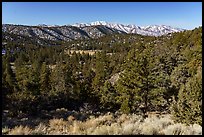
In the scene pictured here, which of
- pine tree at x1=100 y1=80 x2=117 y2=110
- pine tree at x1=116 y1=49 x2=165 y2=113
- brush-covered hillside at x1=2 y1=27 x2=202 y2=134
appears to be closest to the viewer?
brush-covered hillside at x1=2 y1=27 x2=202 y2=134

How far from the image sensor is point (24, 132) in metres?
7.25

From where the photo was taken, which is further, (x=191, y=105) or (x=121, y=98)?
(x=121, y=98)

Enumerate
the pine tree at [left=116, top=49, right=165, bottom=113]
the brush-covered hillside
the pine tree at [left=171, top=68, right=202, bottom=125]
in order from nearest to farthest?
the brush-covered hillside
the pine tree at [left=171, top=68, right=202, bottom=125]
the pine tree at [left=116, top=49, right=165, bottom=113]

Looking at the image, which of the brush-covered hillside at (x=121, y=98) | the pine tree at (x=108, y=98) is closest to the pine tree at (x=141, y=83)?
the brush-covered hillside at (x=121, y=98)

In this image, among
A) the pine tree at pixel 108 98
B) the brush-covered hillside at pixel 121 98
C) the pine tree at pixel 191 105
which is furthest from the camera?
the pine tree at pixel 108 98

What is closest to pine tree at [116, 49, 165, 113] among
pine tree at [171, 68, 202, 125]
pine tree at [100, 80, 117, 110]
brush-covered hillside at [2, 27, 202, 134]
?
brush-covered hillside at [2, 27, 202, 134]

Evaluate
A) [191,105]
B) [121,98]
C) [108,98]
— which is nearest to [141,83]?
[121,98]

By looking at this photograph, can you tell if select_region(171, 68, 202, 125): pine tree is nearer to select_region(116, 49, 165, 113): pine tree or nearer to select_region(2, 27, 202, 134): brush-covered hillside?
select_region(2, 27, 202, 134): brush-covered hillside

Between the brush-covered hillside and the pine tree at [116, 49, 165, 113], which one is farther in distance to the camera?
the pine tree at [116, 49, 165, 113]

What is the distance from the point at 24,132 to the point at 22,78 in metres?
34.0

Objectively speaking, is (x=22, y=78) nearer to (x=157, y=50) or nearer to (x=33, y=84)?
(x=33, y=84)

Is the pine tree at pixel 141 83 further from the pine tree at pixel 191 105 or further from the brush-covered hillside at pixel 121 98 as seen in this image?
the pine tree at pixel 191 105

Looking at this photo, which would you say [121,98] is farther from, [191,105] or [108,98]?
[191,105]

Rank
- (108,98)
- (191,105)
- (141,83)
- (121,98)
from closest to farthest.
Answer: (191,105)
(141,83)
(121,98)
(108,98)
